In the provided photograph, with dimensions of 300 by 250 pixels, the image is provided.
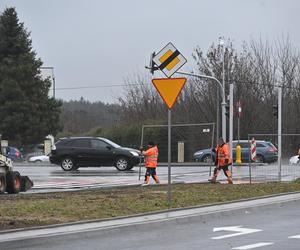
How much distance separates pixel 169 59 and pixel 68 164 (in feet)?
59.4

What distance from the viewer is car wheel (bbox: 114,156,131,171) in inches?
1192

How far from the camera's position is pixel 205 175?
26.4 metres

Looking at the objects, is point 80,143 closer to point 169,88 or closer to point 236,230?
point 169,88

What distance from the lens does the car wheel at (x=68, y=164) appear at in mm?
31281

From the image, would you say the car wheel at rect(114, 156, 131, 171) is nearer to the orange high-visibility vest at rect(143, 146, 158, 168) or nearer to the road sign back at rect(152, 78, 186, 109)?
the orange high-visibility vest at rect(143, 146, 158, 168)

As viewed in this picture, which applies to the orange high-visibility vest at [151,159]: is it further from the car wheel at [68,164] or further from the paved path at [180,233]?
the car wheel at [68,164]

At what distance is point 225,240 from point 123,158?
20.6 meters

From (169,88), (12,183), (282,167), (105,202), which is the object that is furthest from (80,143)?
(169,88)

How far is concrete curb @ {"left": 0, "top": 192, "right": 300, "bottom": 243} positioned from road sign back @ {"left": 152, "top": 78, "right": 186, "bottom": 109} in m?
2.41

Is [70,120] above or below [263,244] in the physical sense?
above

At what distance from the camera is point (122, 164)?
30.4 metres

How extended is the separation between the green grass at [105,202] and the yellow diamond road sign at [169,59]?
9.83ft

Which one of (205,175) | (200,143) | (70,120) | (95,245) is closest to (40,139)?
(200,143)

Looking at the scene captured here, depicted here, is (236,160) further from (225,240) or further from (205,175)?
(225,240)
